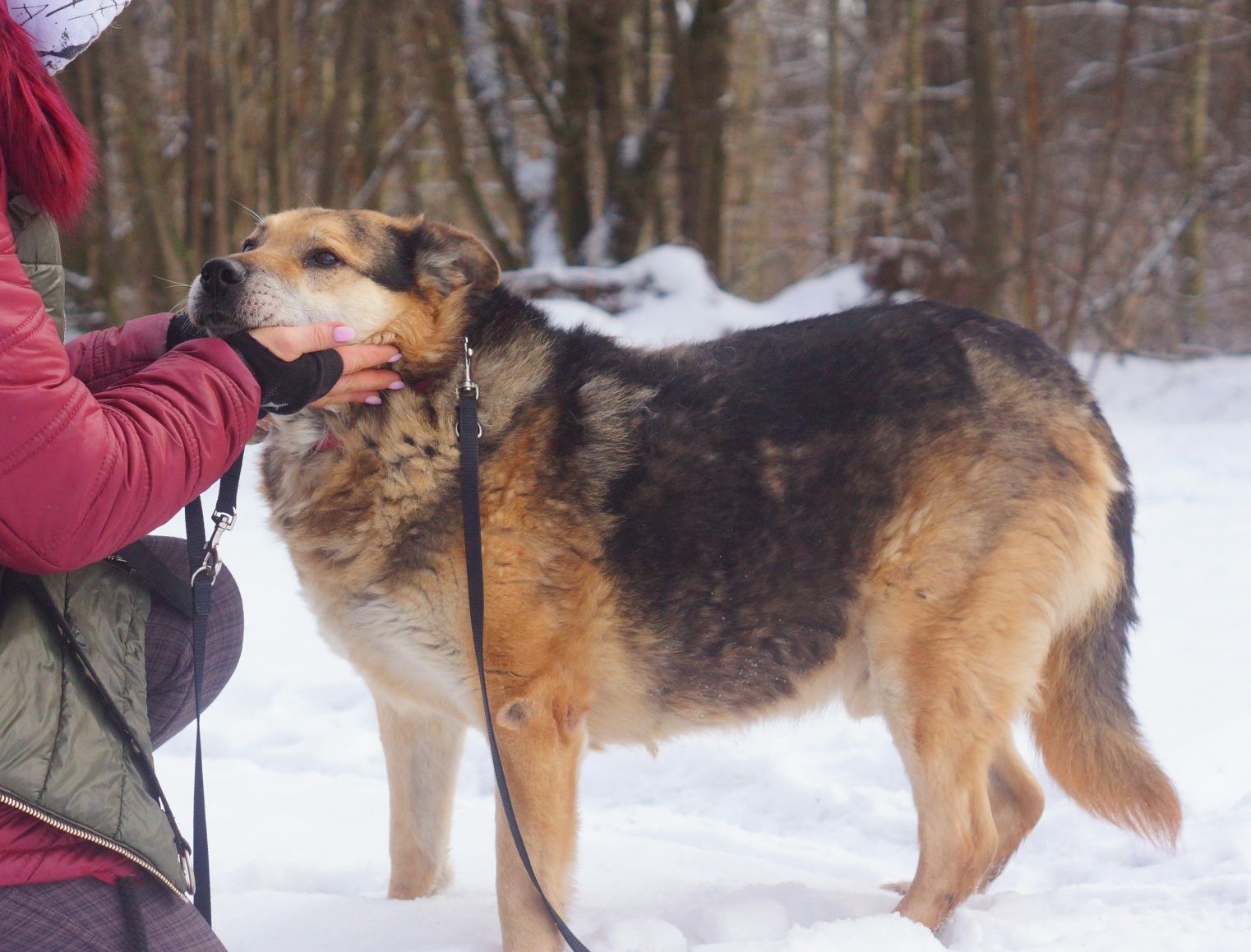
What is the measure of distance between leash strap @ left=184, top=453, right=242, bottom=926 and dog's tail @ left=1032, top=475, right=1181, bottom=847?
215 cm

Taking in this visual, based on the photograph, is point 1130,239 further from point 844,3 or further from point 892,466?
point 892,466

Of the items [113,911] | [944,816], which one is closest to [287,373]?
[113,911]

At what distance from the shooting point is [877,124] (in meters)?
14.6

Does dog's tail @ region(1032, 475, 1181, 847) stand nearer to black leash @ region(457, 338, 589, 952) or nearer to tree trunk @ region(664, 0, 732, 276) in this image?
black leash @ region(457, 338, 589, 952)

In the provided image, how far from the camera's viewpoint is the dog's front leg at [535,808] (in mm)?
2648

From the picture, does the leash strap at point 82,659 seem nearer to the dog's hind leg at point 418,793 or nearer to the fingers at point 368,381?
the fingers at point 368,381

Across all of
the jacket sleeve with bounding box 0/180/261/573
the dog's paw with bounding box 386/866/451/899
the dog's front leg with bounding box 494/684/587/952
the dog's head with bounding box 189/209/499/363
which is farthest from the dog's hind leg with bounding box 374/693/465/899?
the jacket sleeve with bounding box 0/180/261/573

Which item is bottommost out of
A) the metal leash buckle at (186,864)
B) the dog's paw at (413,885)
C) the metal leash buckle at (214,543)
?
the dog's paw at (413,885)

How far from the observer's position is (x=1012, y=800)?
3273mm

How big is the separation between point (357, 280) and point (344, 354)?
30cm

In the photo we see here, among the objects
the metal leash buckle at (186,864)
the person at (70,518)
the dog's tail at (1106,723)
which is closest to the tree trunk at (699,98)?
the dog's tail at (1106,723)

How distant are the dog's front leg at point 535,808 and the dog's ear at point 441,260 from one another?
1030 millimetres

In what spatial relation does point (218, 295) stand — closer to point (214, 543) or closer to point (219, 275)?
point (219, 275)

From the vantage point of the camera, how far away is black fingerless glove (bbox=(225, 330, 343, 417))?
222 centimetres
